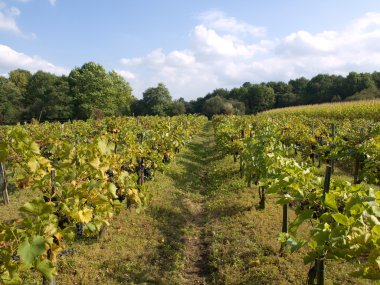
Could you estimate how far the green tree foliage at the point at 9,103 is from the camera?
4906 cm

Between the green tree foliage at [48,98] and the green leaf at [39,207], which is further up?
the green tree foliage at [48,98]

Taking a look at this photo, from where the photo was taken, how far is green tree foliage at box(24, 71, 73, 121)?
4788cm

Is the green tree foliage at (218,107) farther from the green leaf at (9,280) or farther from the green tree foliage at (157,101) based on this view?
the green leaf at (9,280)

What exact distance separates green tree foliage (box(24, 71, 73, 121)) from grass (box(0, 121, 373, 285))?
41.3 m

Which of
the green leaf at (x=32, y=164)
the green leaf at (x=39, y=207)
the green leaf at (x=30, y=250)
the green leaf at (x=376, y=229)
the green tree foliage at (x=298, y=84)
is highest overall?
the green tree foliage at (x=298, y=84)

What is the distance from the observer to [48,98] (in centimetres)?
4966

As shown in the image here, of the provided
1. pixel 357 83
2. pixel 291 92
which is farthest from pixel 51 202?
pixel 291 92

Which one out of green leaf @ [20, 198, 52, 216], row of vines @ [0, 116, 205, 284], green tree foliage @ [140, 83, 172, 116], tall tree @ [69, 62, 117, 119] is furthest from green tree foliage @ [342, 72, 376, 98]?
green leaf @ [20, 198, 52, 216]

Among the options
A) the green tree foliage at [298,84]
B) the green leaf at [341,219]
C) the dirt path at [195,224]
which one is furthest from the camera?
the green tree foliage at [298,84]

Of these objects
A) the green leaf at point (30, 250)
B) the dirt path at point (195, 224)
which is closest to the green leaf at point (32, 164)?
the green leaf at point (30, 250)

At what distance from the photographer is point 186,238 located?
7.30 meters

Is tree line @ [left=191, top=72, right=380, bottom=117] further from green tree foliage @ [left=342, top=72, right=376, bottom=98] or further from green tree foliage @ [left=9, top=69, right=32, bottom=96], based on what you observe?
green tree foliage @ [left=9, top=69, right=32, bottom=96]

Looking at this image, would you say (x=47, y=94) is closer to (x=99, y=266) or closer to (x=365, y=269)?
(x=99, y=266)

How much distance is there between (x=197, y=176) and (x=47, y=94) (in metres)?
45.1
